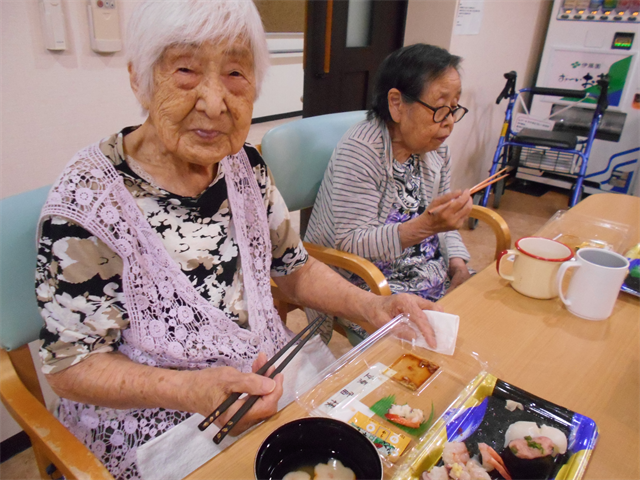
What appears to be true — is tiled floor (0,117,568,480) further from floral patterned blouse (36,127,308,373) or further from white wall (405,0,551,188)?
floral patterned blouse (36,127,308,373)

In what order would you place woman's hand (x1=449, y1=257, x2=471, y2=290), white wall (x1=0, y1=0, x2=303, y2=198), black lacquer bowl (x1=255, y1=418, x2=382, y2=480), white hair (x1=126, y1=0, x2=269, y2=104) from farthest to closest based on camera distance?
woman's hand (x1=449, y1=257, x2=471, y2=290)
white wall (x1=0, y1=0, x2=303, y2=198)
white hair (x1=126, y1=0, x2=269, y2=104)
black lacquer bowl (x1=255, y1=418, x2=382, y2=480)

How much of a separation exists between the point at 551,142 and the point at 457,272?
225cm

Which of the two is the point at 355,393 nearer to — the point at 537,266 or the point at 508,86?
the point at 537,266

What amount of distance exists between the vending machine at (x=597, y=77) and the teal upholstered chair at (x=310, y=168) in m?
2.68

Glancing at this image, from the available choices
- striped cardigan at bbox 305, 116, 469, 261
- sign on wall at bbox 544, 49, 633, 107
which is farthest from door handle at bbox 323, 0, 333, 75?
sign on wall at bbox 544, 49, 633, 107

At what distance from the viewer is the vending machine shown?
3506 millimetres

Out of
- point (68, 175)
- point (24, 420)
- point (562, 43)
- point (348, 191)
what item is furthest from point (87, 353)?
point (562, 43)

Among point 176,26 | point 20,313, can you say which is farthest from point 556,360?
point 20,313

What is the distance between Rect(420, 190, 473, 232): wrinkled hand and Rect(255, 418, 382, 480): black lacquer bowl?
0.78m

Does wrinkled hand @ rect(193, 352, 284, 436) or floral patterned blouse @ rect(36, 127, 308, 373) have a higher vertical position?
floral patterned blouse @ rect(36, 127, 308, 373)

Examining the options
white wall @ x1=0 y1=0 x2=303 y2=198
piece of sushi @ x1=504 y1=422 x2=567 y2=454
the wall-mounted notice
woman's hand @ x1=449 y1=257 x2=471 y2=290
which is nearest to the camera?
piece of sushi @ x1=504 y1=422 x2=567 y2=454

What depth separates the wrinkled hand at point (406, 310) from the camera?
0.86 metres

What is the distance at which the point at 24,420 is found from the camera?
2.55 feet

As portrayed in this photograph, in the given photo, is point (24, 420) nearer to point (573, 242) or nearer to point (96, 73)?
point (96, 73)
